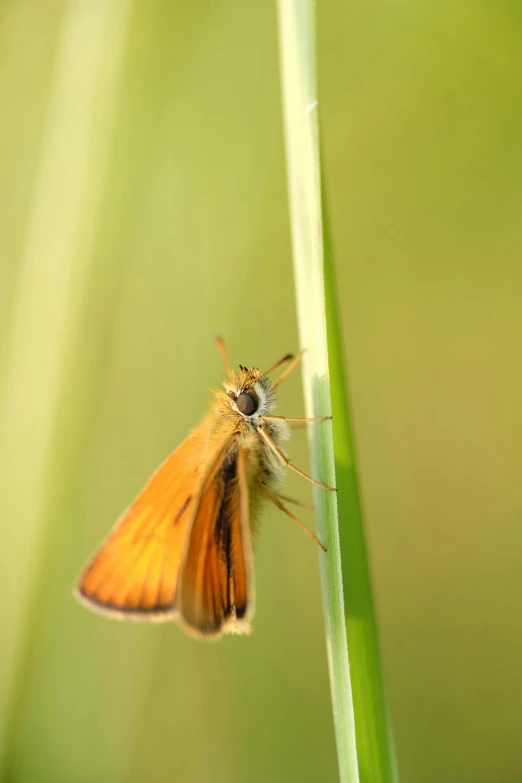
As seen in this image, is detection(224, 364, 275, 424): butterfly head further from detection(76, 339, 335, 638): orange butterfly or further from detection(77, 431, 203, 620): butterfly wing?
detection(77, 431, 203, 620): butterfly wing

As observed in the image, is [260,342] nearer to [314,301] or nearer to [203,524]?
[203,524]

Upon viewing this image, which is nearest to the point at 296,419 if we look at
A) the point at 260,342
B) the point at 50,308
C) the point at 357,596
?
the point at 357,596

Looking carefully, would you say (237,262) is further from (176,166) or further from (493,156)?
(493,156)

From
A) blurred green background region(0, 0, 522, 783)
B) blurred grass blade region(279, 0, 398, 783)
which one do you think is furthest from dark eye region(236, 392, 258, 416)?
blurred green background region(0, 0, 522, 783)

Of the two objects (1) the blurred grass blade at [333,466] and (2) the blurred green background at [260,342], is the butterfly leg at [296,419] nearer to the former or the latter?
(1) the blurred grass blade at [333,466]

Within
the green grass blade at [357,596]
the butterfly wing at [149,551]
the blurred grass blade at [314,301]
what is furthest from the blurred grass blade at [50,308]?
the green grass blade at [357,596]
